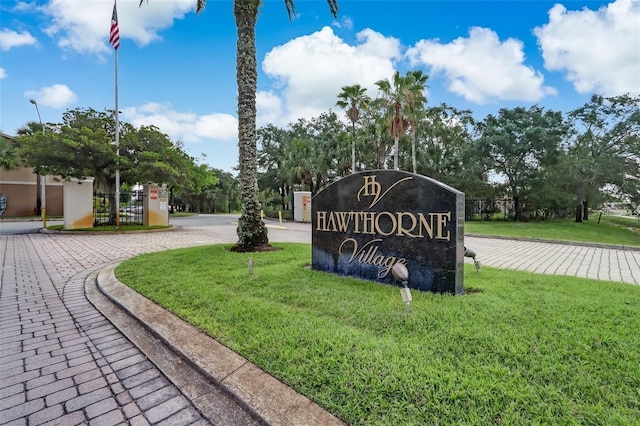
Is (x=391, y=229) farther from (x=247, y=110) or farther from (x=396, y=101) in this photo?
(x=396, y=101)

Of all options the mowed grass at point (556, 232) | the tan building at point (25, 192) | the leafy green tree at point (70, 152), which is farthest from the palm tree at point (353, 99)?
the tan building at point (25, 192)

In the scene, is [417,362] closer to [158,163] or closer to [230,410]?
[230,410]

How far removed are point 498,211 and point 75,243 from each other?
25.2m

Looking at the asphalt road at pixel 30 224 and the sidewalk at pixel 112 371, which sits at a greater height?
the asphalt road at pixel 30 224

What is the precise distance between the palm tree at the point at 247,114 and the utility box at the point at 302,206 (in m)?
13.9

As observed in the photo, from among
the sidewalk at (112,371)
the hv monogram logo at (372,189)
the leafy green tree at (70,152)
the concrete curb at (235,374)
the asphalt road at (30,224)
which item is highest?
the leafy green tree at (70,152)

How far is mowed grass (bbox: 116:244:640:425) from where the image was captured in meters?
1.96

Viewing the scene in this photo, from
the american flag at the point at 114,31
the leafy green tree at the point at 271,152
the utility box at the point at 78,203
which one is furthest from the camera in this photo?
the leafy green tree at the point at 271,152

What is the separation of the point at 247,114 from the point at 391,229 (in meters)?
4.94

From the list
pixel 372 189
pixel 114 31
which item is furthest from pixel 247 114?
pixel 114 31

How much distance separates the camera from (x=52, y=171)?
13.3m

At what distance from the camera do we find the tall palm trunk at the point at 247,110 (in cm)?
760

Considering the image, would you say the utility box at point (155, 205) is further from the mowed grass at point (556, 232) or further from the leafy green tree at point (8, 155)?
the mowed grass at point (556, 232)

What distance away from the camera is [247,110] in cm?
761
